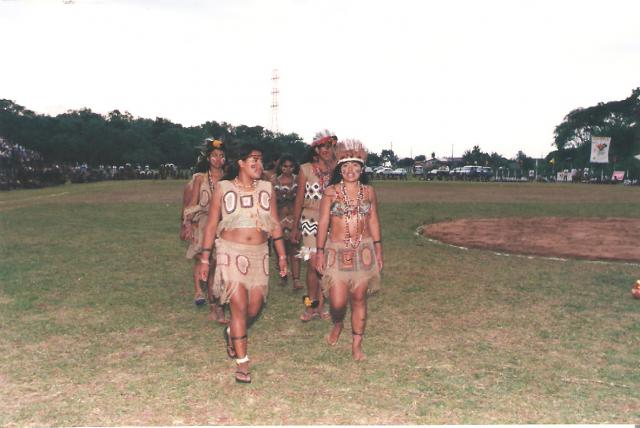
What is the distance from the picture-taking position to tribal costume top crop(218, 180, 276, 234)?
4.95m

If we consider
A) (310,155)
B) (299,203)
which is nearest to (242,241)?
(299,203)

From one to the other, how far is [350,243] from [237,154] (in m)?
1.34

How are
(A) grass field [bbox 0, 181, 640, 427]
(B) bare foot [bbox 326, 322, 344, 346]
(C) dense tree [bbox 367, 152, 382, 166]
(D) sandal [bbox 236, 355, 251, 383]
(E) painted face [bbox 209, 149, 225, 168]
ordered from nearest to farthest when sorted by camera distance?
1. (A) grass field [bbox 0, 181, 640, 427]
2. (D) sandal [bbox 236, 355, 251, 383]
3. (B) bare foot [bbox 326, 322, 344, 346]
4. (C) dense tree [bbox 367, 152, 382, 166]
5. (E) painted face [bbox 209, 149, 225, 168]

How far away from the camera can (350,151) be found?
5.55m

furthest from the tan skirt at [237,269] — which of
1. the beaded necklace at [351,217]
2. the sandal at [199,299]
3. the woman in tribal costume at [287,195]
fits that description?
the woman in tribal costume at [287,195]

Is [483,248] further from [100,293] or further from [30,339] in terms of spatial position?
[30,339]

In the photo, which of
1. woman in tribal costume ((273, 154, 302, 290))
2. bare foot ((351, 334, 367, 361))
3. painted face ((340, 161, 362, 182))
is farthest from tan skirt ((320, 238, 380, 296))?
woman in tribal costume ((273, 154, 302, 290))

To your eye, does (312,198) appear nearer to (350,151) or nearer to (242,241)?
(350,151)

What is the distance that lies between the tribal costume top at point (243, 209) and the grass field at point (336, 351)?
1.28 m

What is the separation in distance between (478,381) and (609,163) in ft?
287

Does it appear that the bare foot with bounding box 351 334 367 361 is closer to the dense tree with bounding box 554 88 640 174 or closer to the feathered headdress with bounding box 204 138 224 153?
the feathered headdress with bounding box 204 138 224 153

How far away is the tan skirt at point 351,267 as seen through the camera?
534 centimetres

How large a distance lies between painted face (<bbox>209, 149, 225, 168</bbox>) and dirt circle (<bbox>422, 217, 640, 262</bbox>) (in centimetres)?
726

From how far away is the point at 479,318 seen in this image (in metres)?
6.76
